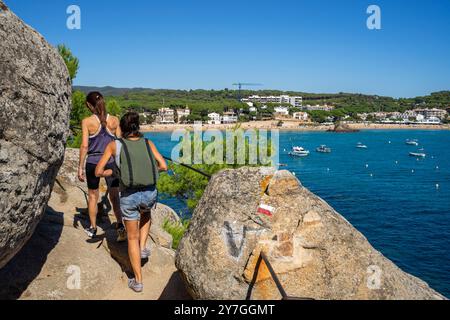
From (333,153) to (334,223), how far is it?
358 feet

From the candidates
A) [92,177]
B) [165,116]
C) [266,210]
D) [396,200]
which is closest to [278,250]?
[266,210]

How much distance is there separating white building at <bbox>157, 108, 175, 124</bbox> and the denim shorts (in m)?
188

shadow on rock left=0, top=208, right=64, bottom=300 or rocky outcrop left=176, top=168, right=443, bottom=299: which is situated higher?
rocky outcrop left=176, top=168, right=443, bottom=299

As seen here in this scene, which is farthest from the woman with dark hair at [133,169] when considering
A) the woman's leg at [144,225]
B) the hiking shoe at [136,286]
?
the hiking shoe at [136,286]

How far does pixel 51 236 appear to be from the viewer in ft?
25.4

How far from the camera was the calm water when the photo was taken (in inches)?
1385

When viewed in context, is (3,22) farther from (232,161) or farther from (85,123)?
(232,161)

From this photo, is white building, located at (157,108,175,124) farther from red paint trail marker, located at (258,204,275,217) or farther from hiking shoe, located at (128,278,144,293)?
red paint trail marker, located at (258,204,275,217)

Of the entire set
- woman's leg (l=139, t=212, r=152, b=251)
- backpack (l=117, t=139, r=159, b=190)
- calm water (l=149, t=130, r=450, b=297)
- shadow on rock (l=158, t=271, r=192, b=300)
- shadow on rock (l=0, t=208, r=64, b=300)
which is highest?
backpack (l=117, t=139, r=159, b=190)

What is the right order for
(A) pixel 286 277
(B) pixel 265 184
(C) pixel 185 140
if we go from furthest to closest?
1. (C) pixel 185 140
2. (B) pixel 265 184
3. (A) pixel 286 277

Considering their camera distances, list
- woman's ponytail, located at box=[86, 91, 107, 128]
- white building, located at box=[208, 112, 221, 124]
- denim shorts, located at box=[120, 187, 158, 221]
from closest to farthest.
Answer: denim shorts, located at box=[120, 187, 158, 221]
woman's ponytail, located at box=[86, 91, 107, 128]
white building, located at box=[208, 112, 221, 124]

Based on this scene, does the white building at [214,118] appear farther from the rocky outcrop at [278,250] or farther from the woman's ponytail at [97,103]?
the rocky outcrop at [278,250]

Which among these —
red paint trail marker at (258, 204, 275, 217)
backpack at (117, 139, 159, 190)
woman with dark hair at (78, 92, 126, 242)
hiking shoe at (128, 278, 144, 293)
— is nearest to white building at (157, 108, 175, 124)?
woman with dark hair at (78, 92, 126, 242)
